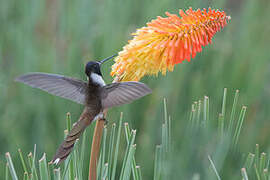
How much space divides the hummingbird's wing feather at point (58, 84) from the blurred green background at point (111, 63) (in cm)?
75

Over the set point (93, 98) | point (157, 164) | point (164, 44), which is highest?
point (164, 44)

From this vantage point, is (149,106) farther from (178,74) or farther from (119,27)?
(119,27)

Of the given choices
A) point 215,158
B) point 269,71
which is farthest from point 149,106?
point 215,158

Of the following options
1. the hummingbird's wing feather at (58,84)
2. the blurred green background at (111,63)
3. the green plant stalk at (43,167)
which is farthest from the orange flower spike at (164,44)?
the blurred green background at (111,63)

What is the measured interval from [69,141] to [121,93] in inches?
6.9

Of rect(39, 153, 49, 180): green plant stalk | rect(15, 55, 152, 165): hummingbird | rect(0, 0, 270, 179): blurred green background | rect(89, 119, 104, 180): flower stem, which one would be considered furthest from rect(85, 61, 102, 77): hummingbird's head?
rect(0, 0, 270, 179): blurred green background

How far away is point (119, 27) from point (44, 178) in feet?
4.82

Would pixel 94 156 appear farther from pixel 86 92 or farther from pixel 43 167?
pixel 86 92

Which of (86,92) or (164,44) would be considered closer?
(164,44)

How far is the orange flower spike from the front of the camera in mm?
984

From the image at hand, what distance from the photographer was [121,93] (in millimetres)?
998

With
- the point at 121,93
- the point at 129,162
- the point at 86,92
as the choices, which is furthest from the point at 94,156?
the point at 86,92

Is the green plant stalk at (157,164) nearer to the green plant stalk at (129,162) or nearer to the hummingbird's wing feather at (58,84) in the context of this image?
the green plant stalk at (129,162)

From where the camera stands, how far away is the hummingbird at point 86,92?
949mm
